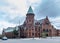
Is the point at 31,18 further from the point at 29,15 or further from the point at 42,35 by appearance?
the point at 42,35

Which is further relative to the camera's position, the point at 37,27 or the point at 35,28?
the point at 37,27

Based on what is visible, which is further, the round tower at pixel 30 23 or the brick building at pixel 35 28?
the brick building at pixel 35 28

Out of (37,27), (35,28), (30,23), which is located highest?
(30,23)

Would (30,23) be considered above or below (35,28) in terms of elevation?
above

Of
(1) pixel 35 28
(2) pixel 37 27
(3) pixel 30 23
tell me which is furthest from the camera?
(2) pixel 37 27

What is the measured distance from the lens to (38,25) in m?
126

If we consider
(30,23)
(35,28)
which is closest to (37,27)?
(35,28)

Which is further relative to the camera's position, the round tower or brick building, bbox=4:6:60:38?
brick building, bbox=4:6:60:38

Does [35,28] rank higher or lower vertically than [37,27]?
lower

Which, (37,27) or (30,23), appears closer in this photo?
(30,23)

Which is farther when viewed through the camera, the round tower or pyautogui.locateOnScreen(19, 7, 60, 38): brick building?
pyautogui.locateOnScreen(19, 7, 60, 38): brick building

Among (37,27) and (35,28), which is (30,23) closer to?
(35,28)

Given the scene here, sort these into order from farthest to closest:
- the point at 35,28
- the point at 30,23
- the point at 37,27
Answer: the point at 37,27 < the point at 30,23 < the point at 35,28

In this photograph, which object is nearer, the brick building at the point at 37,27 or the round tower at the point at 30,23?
the round tower at the point at 30,23
